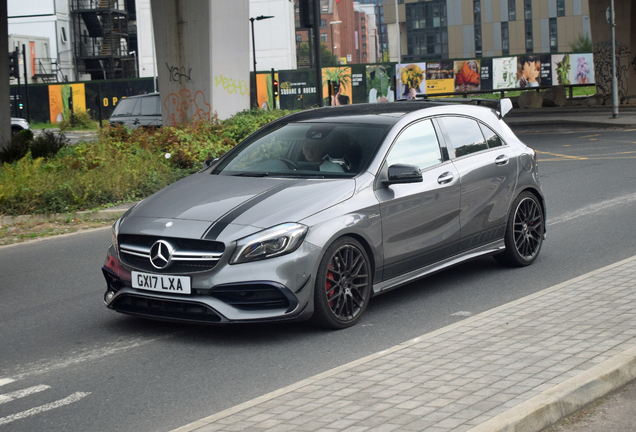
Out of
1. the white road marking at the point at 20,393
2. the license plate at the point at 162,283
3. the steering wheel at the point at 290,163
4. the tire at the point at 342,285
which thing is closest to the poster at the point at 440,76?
the steering wheel at the point at 290,163

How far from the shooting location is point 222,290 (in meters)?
5.16

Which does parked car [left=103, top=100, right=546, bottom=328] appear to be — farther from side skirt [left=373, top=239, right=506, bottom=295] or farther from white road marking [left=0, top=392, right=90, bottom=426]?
white road marking [left=0, top=392, right=90, bottom=426]

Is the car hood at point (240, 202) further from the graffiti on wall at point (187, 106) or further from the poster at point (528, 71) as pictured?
the poster at point (528, 71)

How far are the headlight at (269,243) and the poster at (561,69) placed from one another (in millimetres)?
60896

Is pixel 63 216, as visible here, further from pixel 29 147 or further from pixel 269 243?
pixel 269 243

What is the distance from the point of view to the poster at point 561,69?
204 ft

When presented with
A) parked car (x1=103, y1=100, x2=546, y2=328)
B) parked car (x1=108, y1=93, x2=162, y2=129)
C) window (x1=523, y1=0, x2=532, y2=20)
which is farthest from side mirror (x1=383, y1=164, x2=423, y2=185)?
window (x1=523, y1=0, x2=532, y2=20)

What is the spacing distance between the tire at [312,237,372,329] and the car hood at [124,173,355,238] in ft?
1.10

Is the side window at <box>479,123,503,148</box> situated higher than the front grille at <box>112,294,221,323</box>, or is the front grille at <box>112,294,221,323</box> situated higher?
the side window at <box>479,123,503,148</box>

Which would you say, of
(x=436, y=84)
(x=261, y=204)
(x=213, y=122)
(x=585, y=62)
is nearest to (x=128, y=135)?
(x=213, y=122)

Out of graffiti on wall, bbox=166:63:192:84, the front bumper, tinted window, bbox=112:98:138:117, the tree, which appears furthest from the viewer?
the tree

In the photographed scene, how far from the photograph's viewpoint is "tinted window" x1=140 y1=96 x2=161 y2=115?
71.2ft

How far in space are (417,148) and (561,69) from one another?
60107 millimetres

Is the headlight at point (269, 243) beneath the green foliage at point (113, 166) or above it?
beneath
